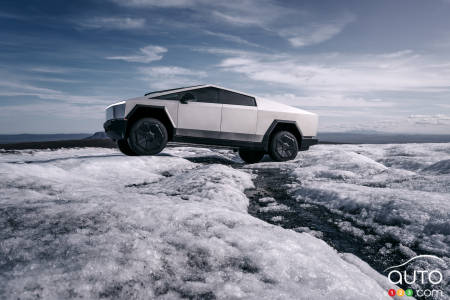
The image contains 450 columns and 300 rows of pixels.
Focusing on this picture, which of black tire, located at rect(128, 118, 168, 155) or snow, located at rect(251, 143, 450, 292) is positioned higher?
black tire, located at rect(128, 118, 168, 155)

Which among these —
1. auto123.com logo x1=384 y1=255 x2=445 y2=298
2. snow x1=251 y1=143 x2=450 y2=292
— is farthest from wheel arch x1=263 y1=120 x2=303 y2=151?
auto123.com logo x1=384 y1=255 x2=445 y2=298

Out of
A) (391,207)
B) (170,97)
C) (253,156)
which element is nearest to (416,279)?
(391,207)

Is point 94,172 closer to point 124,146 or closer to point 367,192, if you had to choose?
point 124,146

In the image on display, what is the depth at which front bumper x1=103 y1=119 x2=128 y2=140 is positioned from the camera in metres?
5.51

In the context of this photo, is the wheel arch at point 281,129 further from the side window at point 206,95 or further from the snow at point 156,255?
the snow at point 156,255

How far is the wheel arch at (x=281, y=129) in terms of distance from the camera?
252 inches

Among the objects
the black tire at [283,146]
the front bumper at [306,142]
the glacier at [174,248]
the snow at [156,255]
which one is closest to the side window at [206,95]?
the black tire at [283,146]

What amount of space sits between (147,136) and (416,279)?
16.2 feet

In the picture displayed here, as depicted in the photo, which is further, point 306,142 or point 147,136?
point 306,142

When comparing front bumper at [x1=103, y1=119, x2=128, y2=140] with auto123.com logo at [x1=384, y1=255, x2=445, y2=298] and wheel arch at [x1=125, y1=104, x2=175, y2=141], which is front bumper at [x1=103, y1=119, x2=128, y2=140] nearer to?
wheel arch at [x1=125, y1=104, x2=175, y2=141]

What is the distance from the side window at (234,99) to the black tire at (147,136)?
1394 mm

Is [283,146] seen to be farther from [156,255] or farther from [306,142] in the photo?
[156,255]

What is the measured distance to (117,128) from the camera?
560 cm

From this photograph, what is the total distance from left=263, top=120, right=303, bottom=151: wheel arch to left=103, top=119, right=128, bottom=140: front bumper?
2.99 meters
